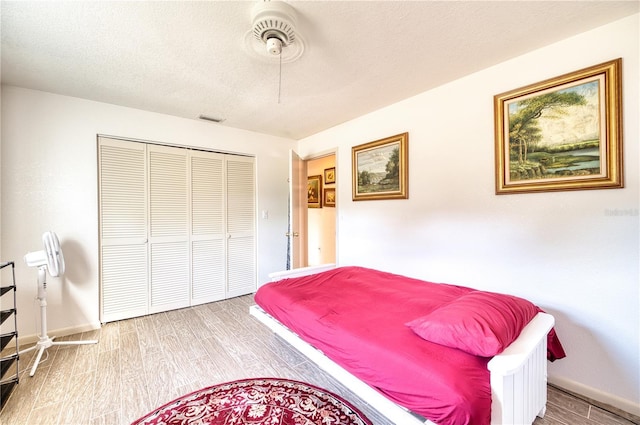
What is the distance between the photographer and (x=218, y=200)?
12.1 feet

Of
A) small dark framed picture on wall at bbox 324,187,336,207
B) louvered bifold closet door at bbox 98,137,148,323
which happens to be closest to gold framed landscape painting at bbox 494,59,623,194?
small dark framed picture on wall at bbox 324,187,336,207

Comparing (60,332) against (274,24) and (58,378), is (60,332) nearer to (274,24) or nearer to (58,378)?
(58,378)

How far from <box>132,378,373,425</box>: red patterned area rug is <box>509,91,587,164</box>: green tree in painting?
2.26 meters

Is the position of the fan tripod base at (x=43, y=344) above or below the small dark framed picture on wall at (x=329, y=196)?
below

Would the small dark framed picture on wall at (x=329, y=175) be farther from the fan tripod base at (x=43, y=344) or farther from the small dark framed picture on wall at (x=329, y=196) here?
the fan tripod base at (x=43, y=344)

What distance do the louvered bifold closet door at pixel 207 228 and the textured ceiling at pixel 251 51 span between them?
0.98 meters

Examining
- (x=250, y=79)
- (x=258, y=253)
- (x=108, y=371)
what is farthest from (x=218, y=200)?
(x=108, y=371)

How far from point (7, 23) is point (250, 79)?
1.53m

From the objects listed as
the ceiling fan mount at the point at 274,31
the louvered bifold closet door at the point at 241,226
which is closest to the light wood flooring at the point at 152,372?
the louvered bifold closet door at the point at 241,226

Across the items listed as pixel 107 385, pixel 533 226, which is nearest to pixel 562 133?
pixel 533 226

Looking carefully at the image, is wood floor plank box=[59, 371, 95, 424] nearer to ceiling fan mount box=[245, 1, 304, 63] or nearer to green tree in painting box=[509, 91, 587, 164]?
ceiling fan mount box=[245, 1, 304, 63]

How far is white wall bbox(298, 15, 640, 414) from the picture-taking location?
1.61 metres

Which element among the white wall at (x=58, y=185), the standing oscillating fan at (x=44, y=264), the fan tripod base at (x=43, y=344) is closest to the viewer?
the fan tripod base at (x=43, y=344)

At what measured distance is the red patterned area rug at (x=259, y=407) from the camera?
1.54m
